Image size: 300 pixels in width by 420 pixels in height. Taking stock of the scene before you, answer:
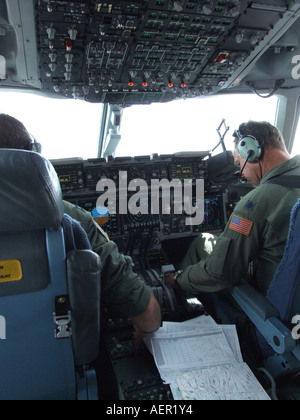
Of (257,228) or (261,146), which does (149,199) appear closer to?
(261,146)

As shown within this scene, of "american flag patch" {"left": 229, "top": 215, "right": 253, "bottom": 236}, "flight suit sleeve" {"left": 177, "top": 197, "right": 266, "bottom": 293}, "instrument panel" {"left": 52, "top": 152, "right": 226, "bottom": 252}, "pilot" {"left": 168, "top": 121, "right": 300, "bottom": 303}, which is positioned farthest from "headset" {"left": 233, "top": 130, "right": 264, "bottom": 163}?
"instrument panel" {"left": 52, "top": 152, "right": 226, "bottom": 252}

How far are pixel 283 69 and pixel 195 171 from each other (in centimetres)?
133

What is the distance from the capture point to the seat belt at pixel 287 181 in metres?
1.48

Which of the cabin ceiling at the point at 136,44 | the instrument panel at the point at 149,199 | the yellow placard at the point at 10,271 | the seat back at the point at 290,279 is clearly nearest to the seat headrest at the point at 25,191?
the yellow placard at the point at 10,271

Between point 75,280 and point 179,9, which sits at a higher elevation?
point 179,9

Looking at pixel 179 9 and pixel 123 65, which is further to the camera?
pixel 123 65

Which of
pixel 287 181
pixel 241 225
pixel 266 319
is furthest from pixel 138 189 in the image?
pixel 266 319

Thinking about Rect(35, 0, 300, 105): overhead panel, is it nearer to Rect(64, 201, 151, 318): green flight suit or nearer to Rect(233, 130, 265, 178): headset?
Rect(233, 130, 265, 178): headset

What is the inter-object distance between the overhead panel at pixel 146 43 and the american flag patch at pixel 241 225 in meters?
1.14

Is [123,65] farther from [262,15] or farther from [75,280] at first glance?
[75,280]

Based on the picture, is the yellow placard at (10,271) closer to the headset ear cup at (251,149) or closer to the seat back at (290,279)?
the seat back at (290,279)
